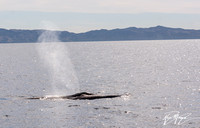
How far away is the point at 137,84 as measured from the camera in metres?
108

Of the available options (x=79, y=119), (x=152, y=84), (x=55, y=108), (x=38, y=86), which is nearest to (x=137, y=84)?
(x=152, y=84)

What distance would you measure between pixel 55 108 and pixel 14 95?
65.2 ft

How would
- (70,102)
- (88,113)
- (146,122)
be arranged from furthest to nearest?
(70,102), (88,113), (146,122)

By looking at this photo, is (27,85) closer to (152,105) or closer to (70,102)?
(70,102)

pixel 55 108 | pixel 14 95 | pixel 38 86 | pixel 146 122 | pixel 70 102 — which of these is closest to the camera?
pixel 146 122

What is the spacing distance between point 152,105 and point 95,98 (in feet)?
43.0

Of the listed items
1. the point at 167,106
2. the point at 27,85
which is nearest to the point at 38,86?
the point at 27,85

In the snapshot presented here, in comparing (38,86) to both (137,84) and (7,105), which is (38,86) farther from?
(7,105)

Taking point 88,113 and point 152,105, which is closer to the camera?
point 88,113

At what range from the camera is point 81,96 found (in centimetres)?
8119

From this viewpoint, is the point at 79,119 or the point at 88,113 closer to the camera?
the point at 79,119
